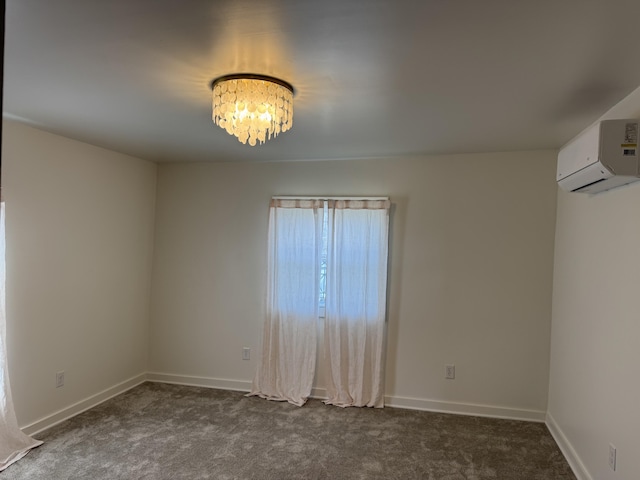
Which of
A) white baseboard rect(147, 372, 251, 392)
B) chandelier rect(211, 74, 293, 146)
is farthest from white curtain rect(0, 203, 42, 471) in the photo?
chandelier rect(211, 74, 293, 146)

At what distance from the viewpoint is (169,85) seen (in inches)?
86.5

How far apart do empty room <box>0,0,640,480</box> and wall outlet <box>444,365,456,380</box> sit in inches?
0.7

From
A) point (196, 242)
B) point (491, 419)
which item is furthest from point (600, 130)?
point (196, 242)

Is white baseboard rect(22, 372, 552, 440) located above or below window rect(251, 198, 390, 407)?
below

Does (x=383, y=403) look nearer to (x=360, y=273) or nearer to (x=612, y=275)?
(x=360, y=273)

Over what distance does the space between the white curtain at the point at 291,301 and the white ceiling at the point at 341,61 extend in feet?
3.94

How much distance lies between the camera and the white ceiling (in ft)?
4.82

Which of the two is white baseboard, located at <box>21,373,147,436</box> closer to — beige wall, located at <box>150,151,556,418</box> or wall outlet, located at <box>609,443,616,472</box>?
beige wall, located at <box>150,151,556,418</box>

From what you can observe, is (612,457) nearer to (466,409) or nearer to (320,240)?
(466,409)

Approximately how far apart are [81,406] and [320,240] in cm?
254

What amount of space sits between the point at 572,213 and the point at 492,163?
0.82 metres

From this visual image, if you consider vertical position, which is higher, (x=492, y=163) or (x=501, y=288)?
(x=492, y=163)

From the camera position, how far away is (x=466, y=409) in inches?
149

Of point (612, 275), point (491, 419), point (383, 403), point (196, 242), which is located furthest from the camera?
point (196, 242)
